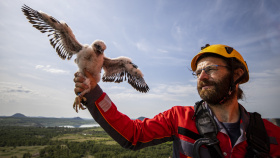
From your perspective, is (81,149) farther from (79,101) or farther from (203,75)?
(203,75)

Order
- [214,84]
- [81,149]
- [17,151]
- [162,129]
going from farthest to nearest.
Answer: [81,149]
[17,151]
[162,129]
[214,84]

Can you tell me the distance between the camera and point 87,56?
12.2 ft

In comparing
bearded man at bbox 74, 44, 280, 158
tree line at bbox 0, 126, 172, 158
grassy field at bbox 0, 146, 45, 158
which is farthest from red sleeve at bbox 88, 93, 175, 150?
grassy field at bbox 0, 146, 45, 158

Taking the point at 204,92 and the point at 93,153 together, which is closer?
the point at 204,92

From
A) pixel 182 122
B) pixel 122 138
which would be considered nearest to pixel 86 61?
pixel 122 138

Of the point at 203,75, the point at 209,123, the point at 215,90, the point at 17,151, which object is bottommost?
the point at 17,151

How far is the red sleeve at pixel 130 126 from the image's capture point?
92.5 inches

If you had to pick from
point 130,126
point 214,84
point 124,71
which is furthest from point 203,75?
point 124,71

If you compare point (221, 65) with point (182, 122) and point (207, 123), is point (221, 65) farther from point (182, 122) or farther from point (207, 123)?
point (182, 122)

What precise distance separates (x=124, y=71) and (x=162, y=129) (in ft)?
10.1

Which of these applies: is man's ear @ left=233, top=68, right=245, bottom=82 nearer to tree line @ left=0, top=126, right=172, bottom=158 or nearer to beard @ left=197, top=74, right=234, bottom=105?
beard @ left=197, top=74, right=234, bottom=105

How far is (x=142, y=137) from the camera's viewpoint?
2.60m

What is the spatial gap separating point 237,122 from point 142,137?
5.68 ft

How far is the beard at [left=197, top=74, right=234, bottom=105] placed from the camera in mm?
2416
